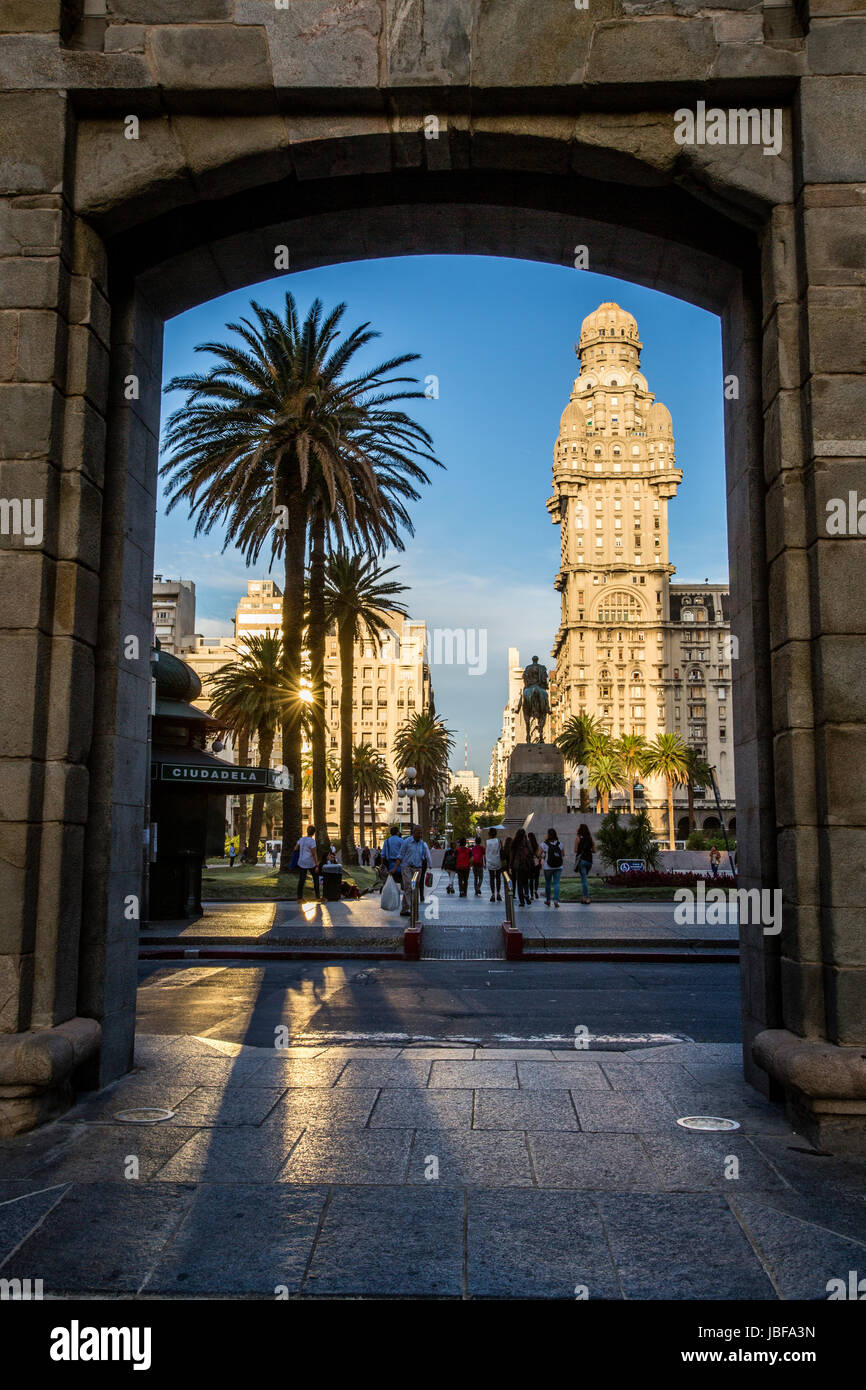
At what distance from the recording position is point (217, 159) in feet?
18.7

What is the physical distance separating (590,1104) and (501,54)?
18.7 ft

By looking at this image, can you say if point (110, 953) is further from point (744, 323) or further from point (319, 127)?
point (744, 323)

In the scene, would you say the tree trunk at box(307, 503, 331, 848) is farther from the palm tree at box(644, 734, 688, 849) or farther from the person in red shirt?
the palm tree at box(644, 734, 688, 849)

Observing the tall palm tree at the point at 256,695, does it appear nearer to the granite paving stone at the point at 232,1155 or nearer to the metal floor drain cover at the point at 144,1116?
the metal floor drain cover at the point at 144,1116

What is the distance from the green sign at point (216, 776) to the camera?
747 inches

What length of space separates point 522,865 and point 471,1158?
64.3 ft

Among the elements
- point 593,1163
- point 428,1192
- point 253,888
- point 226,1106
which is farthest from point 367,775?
point 428,1192

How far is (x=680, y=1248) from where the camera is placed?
3592 mm

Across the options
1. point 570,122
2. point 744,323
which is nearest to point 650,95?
point 570,122

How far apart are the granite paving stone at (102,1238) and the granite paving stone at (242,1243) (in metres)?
0.07

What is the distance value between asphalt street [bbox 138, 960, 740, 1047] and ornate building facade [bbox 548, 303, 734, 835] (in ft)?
353

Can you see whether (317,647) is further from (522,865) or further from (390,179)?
(390,179)

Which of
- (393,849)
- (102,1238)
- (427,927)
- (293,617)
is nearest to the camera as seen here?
(102,1238)

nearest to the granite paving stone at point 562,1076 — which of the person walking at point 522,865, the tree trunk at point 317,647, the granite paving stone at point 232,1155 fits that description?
the granite paving stone at point 232,1155
